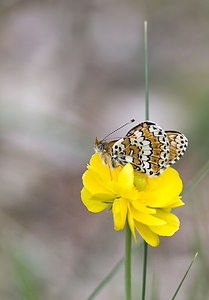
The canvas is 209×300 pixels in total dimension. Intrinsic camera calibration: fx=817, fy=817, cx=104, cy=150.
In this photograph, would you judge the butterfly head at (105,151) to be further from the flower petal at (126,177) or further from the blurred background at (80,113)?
the blurred background at (80,113)

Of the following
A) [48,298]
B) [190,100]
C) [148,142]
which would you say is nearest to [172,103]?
[190,100]

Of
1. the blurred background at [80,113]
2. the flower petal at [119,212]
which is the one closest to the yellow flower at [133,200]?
the flower petal at [119,212]

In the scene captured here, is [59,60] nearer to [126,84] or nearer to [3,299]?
[126,84]

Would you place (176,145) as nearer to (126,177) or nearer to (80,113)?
(126,177)

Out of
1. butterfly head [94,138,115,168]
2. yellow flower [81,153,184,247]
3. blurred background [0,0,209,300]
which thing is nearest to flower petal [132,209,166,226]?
yellow flower [81,153,184,247]

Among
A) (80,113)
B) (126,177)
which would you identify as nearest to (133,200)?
(126,177)

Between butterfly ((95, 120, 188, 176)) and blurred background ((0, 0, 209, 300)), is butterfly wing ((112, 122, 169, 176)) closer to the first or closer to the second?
butterfly ((95, 120, 188, 176))
